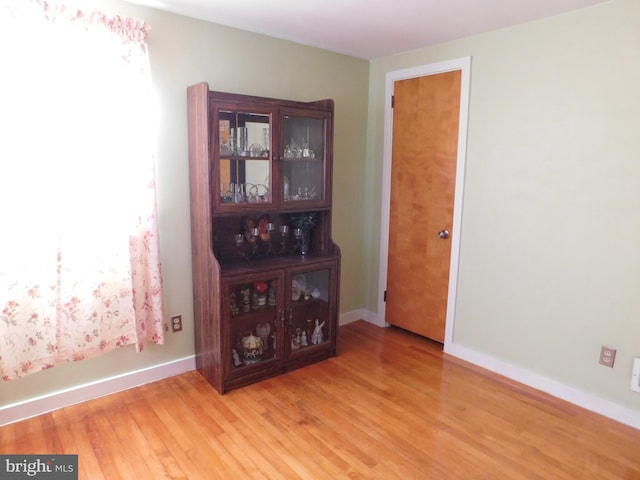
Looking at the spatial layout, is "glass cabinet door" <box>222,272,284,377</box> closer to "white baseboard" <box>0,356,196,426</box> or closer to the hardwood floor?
the hardwood floor

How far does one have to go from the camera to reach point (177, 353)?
2920 mm

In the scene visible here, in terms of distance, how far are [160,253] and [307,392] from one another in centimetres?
127

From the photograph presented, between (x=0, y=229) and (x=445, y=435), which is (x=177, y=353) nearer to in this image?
(x=0, y=229)

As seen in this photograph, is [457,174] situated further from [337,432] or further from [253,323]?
[337,432]

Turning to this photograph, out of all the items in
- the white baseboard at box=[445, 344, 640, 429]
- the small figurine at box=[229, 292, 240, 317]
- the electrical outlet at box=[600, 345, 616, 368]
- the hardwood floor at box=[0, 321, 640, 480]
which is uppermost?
the small figurine at box=[229, 292, 240, 317]

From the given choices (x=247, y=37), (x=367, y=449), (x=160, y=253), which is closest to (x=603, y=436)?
(x=367, y=449)

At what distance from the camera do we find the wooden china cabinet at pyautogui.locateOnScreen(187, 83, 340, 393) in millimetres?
2604

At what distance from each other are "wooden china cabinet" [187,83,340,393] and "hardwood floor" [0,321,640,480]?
0.85ft

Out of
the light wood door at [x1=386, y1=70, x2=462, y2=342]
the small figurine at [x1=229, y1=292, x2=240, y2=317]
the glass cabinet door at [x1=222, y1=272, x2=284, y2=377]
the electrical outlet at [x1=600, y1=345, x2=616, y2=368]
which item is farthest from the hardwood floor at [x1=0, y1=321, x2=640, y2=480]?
the light wood door at [x1=386, y1=70, x2=462, y2=342]

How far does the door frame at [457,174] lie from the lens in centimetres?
306

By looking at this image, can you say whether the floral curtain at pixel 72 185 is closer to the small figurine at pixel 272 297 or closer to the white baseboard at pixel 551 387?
the small figurine at pixel 272 297

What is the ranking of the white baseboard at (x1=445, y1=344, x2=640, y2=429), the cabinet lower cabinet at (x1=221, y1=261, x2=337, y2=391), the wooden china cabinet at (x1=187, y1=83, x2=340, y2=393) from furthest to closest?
1. the cabinet lower cabinet at (x1=221, y1=261, x2=337, y2=391)
2. the wooden china cabinet at (x1=187, y1=83, x2=340, y2=393)
3. the white baseboard at (x1=445, y1=344, x2=640, y2=429)

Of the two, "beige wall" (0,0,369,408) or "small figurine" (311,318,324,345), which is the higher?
"beige wall" (0,0,369,408)

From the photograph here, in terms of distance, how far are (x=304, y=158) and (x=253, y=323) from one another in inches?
46.1
